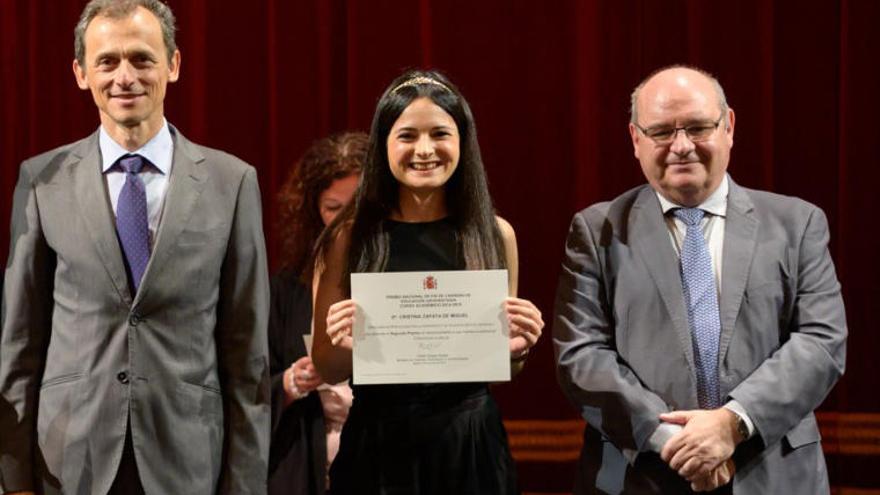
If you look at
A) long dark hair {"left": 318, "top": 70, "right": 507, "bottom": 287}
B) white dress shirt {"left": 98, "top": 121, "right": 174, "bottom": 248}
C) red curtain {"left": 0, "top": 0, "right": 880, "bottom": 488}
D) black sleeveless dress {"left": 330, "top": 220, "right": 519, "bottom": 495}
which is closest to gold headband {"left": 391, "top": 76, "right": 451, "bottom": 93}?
long dark hair {"left": 318, "top": 70, "right": 507, "bottom": 287}

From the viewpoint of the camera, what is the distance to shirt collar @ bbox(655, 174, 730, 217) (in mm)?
2750

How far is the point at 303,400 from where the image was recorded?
11.1ft

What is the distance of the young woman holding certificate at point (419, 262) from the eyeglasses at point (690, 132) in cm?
44

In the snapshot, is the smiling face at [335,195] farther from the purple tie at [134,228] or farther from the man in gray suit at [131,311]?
the purple tie at [134,228]

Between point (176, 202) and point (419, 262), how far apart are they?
0.61 metres

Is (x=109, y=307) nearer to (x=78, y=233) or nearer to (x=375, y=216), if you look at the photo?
(x=78, y=233)

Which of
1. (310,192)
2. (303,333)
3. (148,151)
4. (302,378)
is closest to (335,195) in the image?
(310,192)

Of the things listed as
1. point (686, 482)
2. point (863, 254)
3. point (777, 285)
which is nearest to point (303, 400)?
point (686, 482)

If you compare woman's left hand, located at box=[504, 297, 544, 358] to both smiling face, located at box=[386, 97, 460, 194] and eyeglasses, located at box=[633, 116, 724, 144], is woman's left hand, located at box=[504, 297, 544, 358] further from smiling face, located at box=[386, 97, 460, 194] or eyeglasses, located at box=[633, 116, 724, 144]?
eyeglasses, located at box=[633, 116, 724, 144]

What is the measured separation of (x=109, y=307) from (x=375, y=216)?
700 millimetres

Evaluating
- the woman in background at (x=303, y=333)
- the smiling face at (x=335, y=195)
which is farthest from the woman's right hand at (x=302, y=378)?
the smiling face at (x=335, y=195)

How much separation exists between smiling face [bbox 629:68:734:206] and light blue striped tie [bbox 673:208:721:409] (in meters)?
0.11

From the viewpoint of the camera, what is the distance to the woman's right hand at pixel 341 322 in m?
2.58

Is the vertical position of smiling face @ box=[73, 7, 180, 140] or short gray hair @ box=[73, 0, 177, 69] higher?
short gray hair @ box=[73, 0, 177, 69]
